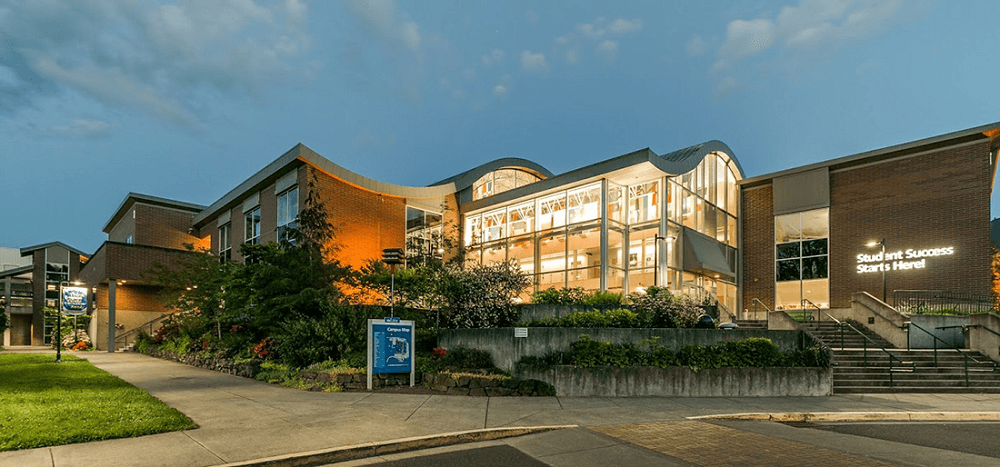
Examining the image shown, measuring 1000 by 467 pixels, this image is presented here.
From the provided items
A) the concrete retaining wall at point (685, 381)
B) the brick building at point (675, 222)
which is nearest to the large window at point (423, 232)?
the brick building at point (675, 222)

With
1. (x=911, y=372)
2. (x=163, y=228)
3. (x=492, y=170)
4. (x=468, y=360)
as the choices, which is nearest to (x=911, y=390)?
(x=911, y=372)

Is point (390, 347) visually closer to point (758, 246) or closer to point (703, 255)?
point (703, 255)

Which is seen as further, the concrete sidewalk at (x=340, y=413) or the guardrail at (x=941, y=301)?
the guardrail at (x=941, y=301)

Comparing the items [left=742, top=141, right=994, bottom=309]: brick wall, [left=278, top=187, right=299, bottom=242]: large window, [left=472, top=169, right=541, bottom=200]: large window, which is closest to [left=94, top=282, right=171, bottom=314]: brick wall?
[left=278, top=187, right=299, bottom=242]: large window

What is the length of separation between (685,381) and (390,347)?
22.1 ft

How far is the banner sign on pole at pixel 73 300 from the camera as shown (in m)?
25.4

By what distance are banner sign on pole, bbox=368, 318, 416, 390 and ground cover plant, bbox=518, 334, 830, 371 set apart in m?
2.59

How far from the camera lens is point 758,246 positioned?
98.4 feet

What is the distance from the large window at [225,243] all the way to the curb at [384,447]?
26626 mm

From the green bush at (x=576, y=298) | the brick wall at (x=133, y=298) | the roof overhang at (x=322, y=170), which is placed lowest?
the brick wall at (x=133, y=298)

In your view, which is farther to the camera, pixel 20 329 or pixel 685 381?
pixel 20 329

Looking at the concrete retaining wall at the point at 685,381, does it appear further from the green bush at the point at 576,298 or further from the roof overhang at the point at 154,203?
the roof overhang at the point at 154,203

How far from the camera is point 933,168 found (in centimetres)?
2473

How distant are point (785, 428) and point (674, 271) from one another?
15.1m
